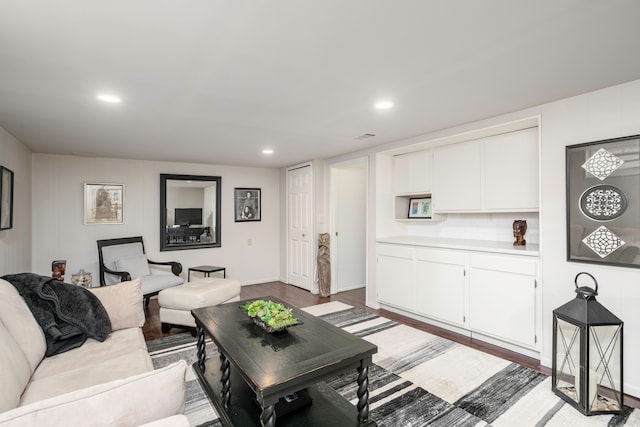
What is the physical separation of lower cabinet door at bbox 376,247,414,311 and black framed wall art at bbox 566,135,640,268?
1631mm

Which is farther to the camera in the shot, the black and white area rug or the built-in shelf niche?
the built-in shelf niche

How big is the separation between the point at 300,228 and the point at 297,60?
3.87m

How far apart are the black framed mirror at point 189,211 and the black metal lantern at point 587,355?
4749 millimetres

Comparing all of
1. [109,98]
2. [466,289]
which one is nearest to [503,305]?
[466,289]

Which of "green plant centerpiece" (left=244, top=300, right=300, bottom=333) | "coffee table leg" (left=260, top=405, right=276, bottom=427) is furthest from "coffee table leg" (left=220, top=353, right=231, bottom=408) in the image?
"coffee table leg" (left=260, top=405, right=276, bottom=427)

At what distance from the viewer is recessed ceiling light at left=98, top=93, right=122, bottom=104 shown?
233 cm

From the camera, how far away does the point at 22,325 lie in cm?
174

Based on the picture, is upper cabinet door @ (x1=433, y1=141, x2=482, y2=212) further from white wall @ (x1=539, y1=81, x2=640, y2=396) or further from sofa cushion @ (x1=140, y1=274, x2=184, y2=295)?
sofa cushion @ (x1=140, y1=274, x2=184, y2=295)

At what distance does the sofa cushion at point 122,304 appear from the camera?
2343mm

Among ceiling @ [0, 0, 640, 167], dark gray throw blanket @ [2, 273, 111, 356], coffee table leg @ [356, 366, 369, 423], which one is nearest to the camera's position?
ceiling @ [0, 0, 640, 167]

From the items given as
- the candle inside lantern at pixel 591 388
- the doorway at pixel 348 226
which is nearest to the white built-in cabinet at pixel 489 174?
the candle inside lantern at pixel 591 388

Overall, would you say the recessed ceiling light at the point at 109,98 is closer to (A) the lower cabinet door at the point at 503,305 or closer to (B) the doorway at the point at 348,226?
(B) the doorway at the point at 348,226

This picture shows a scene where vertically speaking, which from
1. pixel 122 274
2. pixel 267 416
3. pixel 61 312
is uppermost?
pixel 61 312

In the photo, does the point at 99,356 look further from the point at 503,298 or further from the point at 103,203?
the point at 103,203
